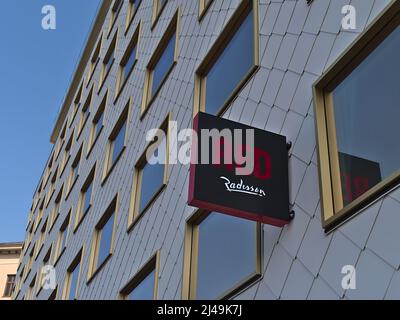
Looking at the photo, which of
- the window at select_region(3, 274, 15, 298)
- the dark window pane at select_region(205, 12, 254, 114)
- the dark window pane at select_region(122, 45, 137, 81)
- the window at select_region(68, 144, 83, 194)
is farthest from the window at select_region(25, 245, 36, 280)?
the dark window pane at select_region(205, 12, 254, 114)

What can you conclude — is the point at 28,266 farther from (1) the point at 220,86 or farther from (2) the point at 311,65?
(2) the point at 311,65

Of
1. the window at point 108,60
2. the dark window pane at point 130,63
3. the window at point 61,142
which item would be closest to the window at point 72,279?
the dark window pane at point 130,63

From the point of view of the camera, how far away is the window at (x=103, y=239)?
1596cm

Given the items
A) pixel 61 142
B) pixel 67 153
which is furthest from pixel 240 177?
pixel 61 142

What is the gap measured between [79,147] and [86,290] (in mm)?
10438

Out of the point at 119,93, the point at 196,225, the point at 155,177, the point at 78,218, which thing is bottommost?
the point at 196,225

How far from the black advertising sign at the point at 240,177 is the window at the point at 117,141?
32.6 feet

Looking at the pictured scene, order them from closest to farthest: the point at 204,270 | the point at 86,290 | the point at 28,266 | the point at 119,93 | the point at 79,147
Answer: the point at 204,270
the point at 86,290
the point at 119,93
the point at 79,147
the point at 28,266

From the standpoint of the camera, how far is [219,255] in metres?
9.23

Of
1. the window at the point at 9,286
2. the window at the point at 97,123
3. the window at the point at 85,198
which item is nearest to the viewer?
the window at the point at 85,198

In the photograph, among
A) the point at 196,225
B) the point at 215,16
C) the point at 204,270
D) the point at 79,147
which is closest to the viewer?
the point at 204,270

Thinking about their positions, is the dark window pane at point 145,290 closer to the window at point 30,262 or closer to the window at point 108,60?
Result: the window at point 108,60

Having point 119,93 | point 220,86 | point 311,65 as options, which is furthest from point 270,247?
point 119,93

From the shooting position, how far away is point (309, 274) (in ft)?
21.9
